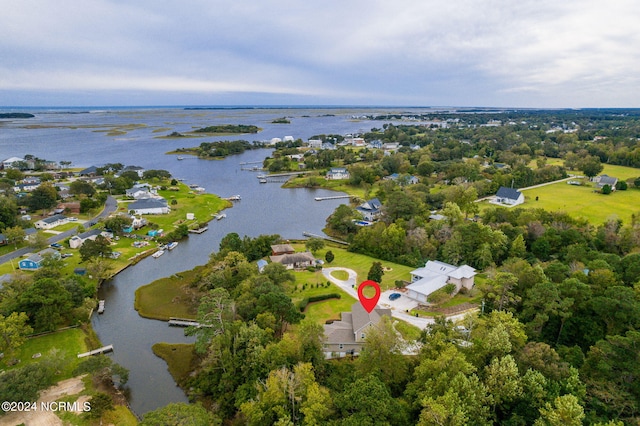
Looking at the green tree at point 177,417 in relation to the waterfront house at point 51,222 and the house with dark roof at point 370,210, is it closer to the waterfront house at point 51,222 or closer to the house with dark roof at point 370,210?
the house with dark roof at point 370,210

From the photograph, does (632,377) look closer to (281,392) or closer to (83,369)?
(281,392)

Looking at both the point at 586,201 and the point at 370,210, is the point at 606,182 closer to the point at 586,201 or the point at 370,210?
the point at 586,201

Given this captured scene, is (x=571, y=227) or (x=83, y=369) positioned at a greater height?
(x=571, y=227)

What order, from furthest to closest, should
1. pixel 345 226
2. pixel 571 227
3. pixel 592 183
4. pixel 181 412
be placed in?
pixel 592 183, pixel 345 226, pixel 571 227, pixel 181 412

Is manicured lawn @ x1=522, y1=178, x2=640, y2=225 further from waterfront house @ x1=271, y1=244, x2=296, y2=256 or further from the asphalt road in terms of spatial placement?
the asphalt road

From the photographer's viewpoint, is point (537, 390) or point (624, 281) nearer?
point (537, 390)

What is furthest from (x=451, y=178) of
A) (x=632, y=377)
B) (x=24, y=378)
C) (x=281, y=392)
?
(x=24, y=378)

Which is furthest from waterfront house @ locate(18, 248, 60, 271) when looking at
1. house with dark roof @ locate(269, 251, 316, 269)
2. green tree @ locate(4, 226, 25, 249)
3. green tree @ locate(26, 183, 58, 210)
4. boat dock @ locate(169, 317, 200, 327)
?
green tree @ locate(26, 183, 58, 210)
